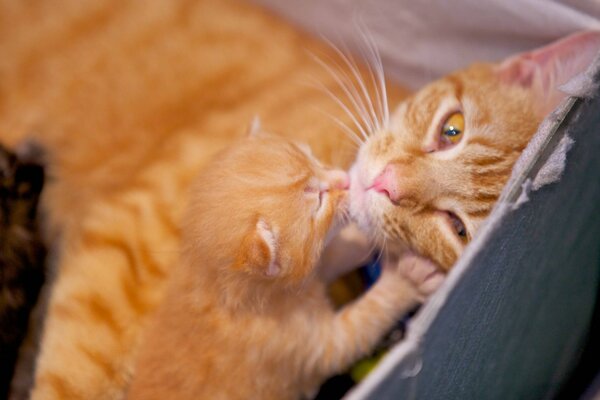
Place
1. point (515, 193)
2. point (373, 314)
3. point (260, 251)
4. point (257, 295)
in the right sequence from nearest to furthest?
point (515, 193), point (260, 251), point (257, 295), point (373, 314)

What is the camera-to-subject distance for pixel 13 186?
1.32 metres

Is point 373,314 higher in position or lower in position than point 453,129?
lower

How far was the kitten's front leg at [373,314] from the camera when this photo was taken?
114 centimetres

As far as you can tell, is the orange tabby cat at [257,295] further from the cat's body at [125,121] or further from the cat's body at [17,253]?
the cat's body at [17,253]

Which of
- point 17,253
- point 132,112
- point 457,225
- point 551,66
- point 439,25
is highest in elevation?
point 132,112

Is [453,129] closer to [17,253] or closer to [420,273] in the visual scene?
[420,273]

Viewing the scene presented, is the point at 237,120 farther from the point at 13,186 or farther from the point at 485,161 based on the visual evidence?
the point at 485,161

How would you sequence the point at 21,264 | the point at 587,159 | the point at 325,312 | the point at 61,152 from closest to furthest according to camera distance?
the point at 587,159 < the point at 325,312 < the point at 21,264 < the point at 61,152

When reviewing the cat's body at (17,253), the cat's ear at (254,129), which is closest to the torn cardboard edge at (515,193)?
the cat's ear at (254,129)

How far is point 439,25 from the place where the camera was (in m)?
1.35

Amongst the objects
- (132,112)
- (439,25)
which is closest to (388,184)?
(439,25)

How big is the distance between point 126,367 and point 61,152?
589 millimetres

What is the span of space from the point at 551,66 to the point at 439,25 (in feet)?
1.09

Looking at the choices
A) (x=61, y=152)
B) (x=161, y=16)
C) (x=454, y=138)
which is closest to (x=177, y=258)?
(x=61, y=152)
